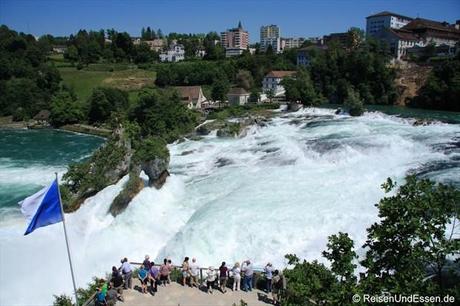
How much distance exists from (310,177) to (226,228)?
9394 millimetres

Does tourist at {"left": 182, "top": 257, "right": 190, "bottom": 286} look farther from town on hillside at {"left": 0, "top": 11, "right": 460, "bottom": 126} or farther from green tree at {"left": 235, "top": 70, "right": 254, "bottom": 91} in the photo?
green tree at {"left": 235, "top": 70, "right": 254, "bottom": 91}

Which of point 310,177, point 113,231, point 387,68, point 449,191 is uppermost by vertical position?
point 387,68

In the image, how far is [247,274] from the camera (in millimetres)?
15891

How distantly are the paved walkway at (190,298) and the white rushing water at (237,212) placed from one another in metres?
4.34

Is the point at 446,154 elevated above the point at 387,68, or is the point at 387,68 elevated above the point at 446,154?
the point at 387,68

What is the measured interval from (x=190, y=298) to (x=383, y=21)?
14665 centimetres

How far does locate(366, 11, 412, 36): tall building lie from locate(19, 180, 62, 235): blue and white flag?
470 feet

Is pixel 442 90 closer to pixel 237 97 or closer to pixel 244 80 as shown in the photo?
pixel 237 97

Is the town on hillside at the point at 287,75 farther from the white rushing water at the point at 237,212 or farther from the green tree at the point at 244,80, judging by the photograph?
the white rushing water at the point at 237,212

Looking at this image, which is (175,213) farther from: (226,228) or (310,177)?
(310,177)

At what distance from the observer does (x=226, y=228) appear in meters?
22.7

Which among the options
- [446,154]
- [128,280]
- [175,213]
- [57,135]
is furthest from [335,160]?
[57,135]

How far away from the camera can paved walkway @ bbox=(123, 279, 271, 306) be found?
15.3 metres

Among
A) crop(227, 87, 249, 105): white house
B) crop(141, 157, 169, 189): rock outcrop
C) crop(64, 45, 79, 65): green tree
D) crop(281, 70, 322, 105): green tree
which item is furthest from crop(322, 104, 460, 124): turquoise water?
crop(64, 45, 79, 65): green tree
